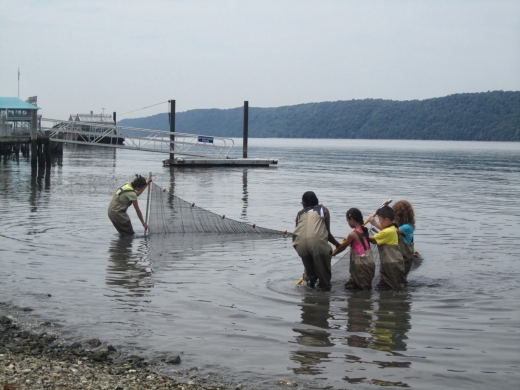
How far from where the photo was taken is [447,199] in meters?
28.4

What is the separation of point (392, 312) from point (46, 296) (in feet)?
15.3

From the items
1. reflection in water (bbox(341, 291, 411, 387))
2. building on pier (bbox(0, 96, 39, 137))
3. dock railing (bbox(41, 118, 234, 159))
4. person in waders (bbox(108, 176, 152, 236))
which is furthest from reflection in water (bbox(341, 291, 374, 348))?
building on pier (bbox(0, 96, 39, 137))

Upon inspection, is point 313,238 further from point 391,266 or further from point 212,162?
point 212,162

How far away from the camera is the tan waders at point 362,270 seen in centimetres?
979

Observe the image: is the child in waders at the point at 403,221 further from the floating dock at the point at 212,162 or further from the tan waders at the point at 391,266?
the floating dock at the point at 212,162

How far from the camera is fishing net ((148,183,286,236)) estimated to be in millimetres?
15367

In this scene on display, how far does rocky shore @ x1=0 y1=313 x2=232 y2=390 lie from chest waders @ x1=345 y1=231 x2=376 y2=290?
3.63 meters

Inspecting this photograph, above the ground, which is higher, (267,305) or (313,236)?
(313,236)

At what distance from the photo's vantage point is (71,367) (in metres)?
6.52

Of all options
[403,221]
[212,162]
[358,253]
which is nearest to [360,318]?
[358,253]

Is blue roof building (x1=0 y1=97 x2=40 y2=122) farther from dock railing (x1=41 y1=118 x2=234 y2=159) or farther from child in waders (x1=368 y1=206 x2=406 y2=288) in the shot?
child in waders (x1=368 y1=206 x2=406 y2=288)

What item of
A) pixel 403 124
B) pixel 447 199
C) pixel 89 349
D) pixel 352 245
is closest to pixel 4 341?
pixel 89 349

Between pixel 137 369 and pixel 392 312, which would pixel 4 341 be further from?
pixel 392 312

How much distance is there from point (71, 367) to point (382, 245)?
4902 mm
